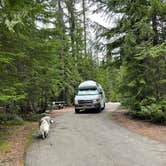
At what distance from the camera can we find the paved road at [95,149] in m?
7.87

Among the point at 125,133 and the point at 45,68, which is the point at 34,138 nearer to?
the point at 125,133

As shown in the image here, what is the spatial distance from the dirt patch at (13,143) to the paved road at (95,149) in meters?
0.33

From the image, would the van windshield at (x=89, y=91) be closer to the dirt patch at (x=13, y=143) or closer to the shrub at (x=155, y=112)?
the shrub at (x=155, y=112)

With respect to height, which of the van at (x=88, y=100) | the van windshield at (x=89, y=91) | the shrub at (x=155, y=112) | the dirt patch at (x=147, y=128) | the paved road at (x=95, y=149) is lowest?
the paved road at (x=95, y=149)

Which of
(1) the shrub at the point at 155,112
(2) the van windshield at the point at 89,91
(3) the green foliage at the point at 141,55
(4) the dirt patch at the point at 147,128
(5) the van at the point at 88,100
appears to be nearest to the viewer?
(4) the dirt patch at the point at 147,128

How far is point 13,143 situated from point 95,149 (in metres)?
3.22

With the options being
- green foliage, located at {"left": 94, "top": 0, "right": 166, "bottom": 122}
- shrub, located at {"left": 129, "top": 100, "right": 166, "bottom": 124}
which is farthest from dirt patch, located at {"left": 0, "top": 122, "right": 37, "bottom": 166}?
green foliage, located at {"left": 94, "top": 0, "right": 166, "bottom": 122}

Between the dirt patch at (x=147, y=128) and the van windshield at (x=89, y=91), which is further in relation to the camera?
the van windshield at (x=89, y=91)

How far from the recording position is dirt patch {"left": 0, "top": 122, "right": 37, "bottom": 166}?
8.41 m

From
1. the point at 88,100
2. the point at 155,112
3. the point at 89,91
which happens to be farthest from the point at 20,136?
the point at 89,91

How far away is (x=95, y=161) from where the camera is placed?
7.85 meters

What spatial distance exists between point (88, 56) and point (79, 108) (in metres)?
17.2

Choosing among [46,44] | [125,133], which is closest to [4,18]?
[46,44]

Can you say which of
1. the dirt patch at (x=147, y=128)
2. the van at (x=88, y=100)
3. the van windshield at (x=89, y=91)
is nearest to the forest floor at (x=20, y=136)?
the dirt patch at (x=147, y=128)
